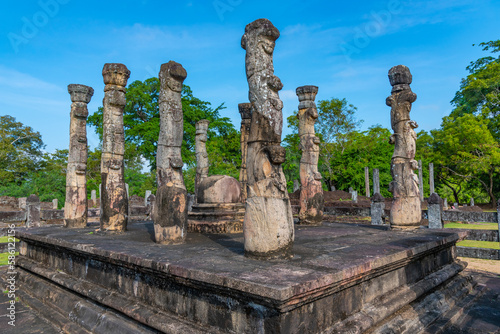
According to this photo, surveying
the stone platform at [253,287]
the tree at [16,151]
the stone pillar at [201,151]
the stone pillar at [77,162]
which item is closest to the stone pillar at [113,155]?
the stone platform at [253,287]

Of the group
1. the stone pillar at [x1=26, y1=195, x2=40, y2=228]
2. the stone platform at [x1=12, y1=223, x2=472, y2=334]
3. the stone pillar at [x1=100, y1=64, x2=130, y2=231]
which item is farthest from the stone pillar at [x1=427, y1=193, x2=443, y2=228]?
the stone pillar at [x1=26, y1=195, x2=40, y2=228]

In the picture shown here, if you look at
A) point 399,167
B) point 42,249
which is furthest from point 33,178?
point 399,167

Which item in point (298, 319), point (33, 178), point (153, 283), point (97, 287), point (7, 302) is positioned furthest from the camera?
point (33, 178)

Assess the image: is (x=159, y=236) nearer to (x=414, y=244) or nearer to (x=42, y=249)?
(x=42, y=249)

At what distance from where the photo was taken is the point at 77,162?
8.05 meters

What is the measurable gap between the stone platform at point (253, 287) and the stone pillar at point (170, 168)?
36cm

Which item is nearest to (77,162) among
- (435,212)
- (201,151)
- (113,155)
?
(113,155)

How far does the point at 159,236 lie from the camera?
199 inches

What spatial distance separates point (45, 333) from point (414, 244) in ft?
16.9

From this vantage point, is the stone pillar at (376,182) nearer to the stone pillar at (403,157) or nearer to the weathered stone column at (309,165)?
the weathered stone column at (309,165)

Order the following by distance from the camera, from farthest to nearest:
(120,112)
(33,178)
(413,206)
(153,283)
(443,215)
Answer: (33,178), (443,215), (120,112), (413,206), (153,283)

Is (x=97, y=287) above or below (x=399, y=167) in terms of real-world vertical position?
below

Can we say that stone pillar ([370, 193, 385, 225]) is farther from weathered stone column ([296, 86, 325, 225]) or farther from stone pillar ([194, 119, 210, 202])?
stone pillar ([194, 119, 210, 202])

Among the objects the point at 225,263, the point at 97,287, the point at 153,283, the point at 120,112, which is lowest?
the point at 97,287
